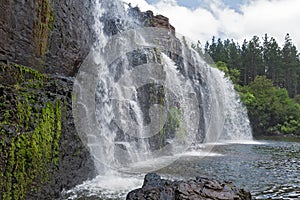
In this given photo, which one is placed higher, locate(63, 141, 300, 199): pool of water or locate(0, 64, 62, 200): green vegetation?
locate(0, 64, 62, 200): green vegetation

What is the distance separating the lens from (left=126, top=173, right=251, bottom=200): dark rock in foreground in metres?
4.89

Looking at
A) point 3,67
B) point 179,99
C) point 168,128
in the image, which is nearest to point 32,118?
point 3,67

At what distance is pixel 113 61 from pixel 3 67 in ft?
26.6

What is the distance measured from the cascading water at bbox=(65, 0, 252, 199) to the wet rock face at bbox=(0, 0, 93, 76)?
0.79 metres

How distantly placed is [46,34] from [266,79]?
123 ft

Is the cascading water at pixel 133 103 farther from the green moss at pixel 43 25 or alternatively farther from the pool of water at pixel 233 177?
the green moss at pixel 43 25

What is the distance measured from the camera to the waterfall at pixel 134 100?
946 cm

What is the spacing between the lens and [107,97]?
37.3 ft

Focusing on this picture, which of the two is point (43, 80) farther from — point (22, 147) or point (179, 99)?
point (179, 99)

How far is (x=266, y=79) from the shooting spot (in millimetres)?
39625

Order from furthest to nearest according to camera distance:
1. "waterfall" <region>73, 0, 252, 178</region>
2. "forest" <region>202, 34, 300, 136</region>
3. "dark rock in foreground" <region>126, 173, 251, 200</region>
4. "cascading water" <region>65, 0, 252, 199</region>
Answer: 1. "forest" <region>202, 34, 300, 136</region>
2. "waterfall" <region>73, 0, 252, 178</region>
3. "cascading water" <region>65, 0, 252, 199</region>
4. "dark rock in foreground" <region>126, 173, 251, 200</region>

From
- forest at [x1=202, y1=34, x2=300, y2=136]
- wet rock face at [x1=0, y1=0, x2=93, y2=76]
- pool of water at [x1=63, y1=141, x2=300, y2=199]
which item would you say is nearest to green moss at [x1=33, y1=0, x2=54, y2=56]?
wet rock face at [x1=0, y1=0, x2=93, y2=76]

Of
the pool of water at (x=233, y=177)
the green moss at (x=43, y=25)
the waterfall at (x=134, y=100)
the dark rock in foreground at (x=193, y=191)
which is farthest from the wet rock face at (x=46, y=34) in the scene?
the dark rock in foreground at (x=193, y=191)

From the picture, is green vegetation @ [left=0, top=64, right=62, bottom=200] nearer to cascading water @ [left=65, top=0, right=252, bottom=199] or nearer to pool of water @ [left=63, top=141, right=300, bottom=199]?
pool of water @ [left=63, top=141, right=300, bottom=199]
